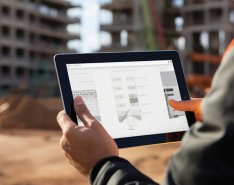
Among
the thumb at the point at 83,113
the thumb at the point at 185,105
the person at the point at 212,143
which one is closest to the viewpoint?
the person at the point at 212,143

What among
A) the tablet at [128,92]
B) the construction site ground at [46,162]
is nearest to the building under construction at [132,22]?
the construction site ground at [46,162]

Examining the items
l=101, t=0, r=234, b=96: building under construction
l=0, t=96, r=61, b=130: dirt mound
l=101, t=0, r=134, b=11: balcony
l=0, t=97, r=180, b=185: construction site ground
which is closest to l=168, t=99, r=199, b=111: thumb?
l=0, t=97, r=180, b=185: construction site ground

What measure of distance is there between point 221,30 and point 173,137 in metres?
47.7

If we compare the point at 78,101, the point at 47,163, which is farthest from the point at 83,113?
the point at 47,163

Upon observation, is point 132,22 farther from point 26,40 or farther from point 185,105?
point 185,105

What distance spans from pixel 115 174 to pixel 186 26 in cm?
5135

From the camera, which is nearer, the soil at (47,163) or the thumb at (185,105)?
the thumb at (185,105)

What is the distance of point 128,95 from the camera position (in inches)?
59.2

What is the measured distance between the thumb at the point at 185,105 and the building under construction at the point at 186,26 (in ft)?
139

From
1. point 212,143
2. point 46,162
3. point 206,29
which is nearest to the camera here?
point 212,143

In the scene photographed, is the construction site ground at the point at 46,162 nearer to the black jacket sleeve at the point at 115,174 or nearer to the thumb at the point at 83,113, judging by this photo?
the thumb at the point at 83,113

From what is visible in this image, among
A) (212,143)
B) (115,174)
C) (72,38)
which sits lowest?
(72,38)

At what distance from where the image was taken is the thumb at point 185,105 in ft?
4.83

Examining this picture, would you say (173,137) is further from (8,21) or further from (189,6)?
(8,21)
